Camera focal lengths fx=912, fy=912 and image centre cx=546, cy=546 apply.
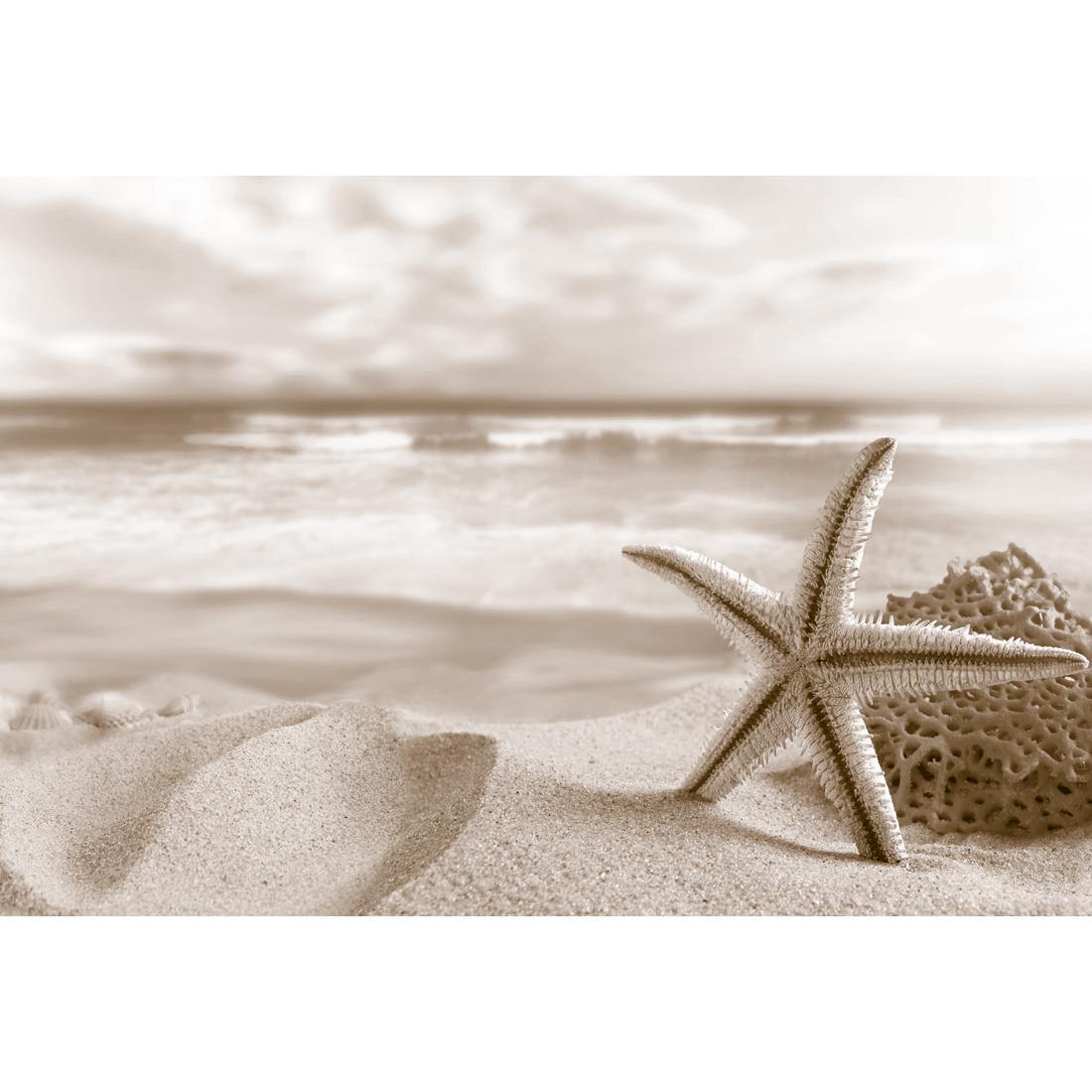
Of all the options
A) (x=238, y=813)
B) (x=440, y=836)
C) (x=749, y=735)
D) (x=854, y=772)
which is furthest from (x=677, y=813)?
(x=238, y=813)

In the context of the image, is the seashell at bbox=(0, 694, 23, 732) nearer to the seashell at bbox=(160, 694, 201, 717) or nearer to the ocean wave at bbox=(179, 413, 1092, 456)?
the seashell at bbox=(160, 694, 201, 717)

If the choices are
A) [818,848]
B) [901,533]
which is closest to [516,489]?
[901,533]

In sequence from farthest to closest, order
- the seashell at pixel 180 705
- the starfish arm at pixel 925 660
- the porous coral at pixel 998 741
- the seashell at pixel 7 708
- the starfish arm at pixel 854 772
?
the seashell at pixel 180 705
the seashell at pixel 7 708
the porous coral at pixel 998 741
the starfish arm at pixel 854 772
the starfish arm at pixel 925 660

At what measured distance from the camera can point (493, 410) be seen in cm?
294

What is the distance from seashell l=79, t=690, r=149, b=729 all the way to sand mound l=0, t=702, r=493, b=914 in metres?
0.21

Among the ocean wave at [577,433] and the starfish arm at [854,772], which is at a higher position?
the ocean wave at [577,433]

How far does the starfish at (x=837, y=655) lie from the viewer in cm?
156

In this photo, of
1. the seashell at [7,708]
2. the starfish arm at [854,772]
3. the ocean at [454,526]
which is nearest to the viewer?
the starfish arm at [854,772]

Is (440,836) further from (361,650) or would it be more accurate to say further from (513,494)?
(513,494)

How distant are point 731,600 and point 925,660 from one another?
1.16ft

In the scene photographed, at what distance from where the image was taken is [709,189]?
8.65ft

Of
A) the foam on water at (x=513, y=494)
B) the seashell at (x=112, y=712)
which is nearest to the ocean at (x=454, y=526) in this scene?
the foam on water at (x=513, y=494)

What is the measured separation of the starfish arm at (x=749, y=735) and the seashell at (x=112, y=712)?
1.71 meters

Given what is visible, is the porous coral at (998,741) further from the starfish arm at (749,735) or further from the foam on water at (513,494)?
the foam on water at (513,494)
